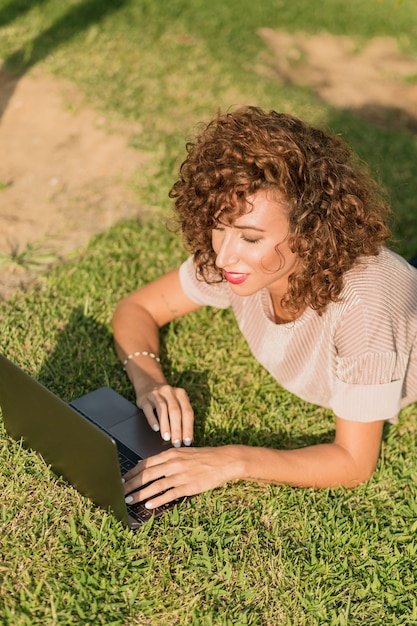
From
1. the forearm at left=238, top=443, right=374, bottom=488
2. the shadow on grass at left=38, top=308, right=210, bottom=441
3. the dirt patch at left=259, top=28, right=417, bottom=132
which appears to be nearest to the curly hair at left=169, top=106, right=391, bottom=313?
the forearm at left=238, top=443, right=374, bottom=488

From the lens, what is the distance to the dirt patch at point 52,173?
472 centimetres

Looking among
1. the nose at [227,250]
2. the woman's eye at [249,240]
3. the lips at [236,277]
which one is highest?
the woman's eye at [249,240]

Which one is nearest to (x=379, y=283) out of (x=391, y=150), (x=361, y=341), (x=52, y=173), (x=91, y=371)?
(x=361, y=341)

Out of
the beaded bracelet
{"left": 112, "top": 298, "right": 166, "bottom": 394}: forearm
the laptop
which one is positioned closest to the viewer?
the laptop

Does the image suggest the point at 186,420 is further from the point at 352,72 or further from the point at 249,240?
the point at 352,72

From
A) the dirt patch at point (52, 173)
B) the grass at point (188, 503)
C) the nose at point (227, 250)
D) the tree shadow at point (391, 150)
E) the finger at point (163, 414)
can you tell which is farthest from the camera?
the tree shadow at point (391, 150)

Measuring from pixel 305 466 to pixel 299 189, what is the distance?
104cm

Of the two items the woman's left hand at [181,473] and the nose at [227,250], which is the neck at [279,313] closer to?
the nose at [227,250]

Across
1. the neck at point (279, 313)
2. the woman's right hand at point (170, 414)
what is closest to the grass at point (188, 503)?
the woman's right hand at point (170, 414)

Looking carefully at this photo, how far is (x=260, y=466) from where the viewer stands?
2990 mm

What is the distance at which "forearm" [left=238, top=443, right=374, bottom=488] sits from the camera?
3.00 metres

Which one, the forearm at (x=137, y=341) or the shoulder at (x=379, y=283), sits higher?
the shoulder at (x=379, y=283)

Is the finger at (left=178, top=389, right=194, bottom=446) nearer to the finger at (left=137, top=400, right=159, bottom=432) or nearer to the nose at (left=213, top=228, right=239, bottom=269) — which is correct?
the finger at (left=137, top=400, right=159, bottom=432)

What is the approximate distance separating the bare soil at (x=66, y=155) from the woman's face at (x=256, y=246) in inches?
66.2
